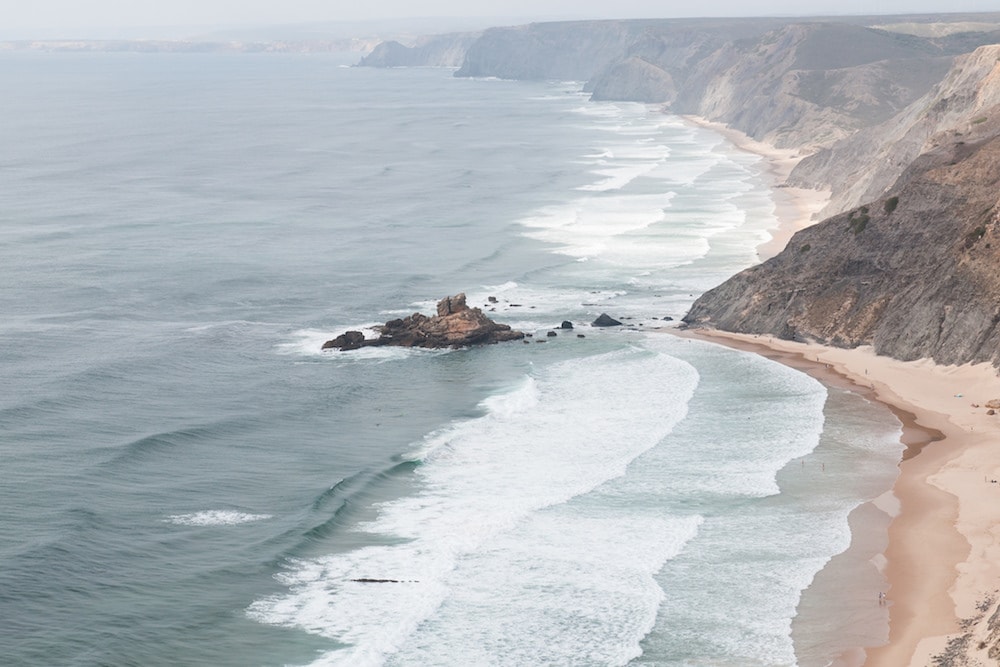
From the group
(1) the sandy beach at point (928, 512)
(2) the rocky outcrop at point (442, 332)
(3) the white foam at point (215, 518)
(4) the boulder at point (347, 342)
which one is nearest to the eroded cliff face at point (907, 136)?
(1) the sandy beach at point (928, 512)

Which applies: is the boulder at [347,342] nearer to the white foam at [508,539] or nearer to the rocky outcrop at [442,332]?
the rocky outcrop at [442,332]

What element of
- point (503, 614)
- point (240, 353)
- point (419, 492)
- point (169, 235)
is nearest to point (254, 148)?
point (169, 235)

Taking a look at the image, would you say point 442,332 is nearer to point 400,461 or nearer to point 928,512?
point 400,461

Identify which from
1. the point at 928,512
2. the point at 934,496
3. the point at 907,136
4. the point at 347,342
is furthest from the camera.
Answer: the point at 907,136

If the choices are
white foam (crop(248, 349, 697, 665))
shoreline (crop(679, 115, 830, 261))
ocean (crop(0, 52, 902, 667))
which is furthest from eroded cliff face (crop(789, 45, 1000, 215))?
white foam (crop(248, 349, 697, 665))

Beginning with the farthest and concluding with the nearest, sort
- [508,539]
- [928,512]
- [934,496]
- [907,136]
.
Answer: [907,136] → [934,496] → [928,512] → [508,539]

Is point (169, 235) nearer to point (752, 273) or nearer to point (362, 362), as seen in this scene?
point (362, 362)


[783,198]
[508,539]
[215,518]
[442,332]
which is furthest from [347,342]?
[783,198]
